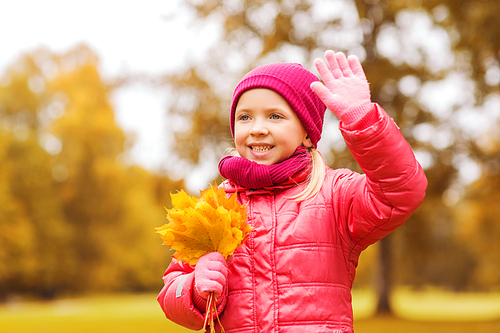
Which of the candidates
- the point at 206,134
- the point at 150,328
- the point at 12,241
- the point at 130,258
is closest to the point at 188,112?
the point at 206,134

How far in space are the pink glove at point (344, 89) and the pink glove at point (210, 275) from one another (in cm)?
73

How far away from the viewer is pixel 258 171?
7.79 feet

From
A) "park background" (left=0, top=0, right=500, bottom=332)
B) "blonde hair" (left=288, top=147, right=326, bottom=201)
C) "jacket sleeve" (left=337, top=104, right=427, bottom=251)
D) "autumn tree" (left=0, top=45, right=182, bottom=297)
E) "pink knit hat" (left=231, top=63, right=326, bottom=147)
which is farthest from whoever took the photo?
"autumn tree" (left=0, top=45, right=182, bottom=297)

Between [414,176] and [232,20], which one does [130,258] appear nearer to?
[232,20]

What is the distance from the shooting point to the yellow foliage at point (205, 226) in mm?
2117

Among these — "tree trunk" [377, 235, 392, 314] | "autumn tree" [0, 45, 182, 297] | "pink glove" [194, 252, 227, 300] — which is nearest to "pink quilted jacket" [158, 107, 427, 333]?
"pink glove" [194, 252, 227, 300]

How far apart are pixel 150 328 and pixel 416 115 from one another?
871 centimetres

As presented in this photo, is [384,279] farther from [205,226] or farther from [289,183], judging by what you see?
[205,226]

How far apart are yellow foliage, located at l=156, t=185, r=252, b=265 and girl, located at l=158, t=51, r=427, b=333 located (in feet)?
0.21

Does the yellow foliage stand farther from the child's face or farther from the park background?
the park background

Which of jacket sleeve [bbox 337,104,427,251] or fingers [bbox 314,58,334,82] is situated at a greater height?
fingers [bbox 314,58,334,82]

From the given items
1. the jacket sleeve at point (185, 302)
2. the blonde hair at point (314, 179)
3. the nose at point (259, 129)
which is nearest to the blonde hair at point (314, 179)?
the blonde hair at point (314, 179)

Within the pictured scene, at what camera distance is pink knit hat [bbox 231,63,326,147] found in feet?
8.14

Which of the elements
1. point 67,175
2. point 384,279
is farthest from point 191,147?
point 67,175
